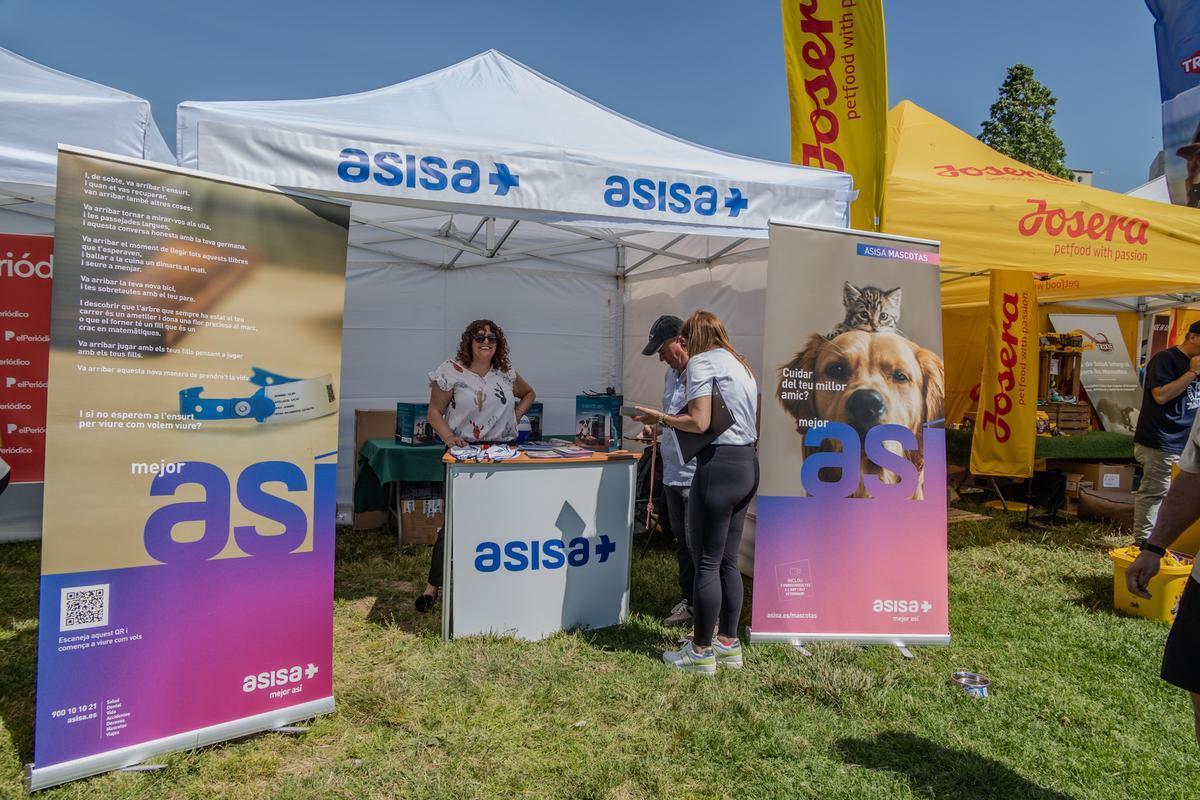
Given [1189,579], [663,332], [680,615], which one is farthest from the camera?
[680,615]

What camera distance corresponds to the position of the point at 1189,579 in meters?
1.58

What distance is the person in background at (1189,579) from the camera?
62.0 inches

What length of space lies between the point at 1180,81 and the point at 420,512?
5666 mm

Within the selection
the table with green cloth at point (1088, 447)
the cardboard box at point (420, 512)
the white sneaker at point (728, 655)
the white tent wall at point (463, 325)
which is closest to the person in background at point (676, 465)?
the white sneaker at point (728, 655)

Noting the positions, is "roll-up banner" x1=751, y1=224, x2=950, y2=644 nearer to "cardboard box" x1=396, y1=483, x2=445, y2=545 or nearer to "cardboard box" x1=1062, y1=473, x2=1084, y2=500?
"cardboard box" x1=396, y1=483, x2=445, y2=545

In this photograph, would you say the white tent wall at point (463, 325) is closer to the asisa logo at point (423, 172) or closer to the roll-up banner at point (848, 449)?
the asisa logo at point (423, 172)

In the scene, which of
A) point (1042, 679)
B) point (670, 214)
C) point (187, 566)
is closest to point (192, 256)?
point (187, 566)

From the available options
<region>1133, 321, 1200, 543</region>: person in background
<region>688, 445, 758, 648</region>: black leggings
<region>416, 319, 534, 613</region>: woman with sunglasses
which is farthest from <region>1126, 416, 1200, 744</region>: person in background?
<region>1133, 321, 1200, 543</region>: person in background

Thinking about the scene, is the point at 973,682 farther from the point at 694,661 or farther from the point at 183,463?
the point at 183,463

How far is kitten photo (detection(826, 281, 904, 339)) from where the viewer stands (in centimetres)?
335

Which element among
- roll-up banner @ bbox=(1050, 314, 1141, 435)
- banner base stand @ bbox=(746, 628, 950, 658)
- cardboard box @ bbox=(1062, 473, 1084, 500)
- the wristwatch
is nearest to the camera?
the wristwatch

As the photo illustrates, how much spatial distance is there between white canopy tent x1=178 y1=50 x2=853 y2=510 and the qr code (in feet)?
5.24

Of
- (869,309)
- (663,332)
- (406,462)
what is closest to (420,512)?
(406,462)

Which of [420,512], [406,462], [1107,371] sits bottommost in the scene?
[420,512]
